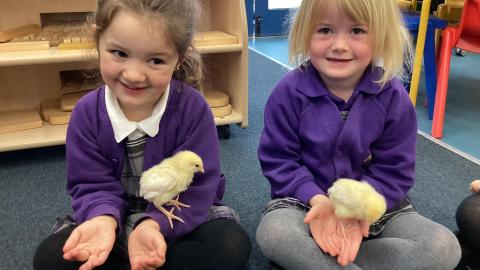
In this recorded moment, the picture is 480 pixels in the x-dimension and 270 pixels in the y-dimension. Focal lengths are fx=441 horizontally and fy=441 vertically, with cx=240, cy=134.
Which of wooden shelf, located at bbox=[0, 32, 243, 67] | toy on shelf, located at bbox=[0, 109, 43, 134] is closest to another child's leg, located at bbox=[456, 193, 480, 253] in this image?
wooden shelf, located at bbox=[0, 32, 243, 67]

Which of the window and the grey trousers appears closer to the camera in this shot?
the grey trousers

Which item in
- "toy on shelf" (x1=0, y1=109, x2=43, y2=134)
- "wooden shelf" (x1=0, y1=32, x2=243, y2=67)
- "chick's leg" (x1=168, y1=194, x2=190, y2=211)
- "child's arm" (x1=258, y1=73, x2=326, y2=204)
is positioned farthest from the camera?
"toy on shelf" (x1=0, y1=109, x2=43, y2=134)

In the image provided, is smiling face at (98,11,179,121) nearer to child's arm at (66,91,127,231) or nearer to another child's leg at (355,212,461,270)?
child's arm at (66,91,127,231)

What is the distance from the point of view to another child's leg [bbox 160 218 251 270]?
80 cm

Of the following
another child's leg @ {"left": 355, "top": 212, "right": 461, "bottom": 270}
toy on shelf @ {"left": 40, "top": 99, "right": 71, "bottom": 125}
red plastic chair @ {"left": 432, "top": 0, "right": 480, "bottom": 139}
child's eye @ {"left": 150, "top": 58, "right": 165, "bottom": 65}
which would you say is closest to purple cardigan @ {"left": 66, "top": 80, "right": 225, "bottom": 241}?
child's eye @ {"left": 150, "top": 58, "right": 165, "bottom": 65}

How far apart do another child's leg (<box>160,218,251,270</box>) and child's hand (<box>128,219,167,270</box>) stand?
6 cm

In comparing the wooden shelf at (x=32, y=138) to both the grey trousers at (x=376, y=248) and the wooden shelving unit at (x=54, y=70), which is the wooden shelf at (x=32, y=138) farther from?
the grey trousers at (x=376, y=248)

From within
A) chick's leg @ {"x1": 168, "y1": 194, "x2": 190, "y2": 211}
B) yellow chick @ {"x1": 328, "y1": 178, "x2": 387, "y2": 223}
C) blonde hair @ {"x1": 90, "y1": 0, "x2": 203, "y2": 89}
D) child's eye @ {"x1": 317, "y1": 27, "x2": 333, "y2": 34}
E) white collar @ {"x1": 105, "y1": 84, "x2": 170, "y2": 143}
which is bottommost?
chick's leg @ {"x1": 168, "y1": 194, "x2": 190, "y2": 211}

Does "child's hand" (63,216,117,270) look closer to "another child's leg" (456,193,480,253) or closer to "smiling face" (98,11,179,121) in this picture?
"smiling face" (98,11,179,121)

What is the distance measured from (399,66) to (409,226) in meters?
0.34

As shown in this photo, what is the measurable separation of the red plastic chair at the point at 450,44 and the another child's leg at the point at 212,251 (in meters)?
1.21

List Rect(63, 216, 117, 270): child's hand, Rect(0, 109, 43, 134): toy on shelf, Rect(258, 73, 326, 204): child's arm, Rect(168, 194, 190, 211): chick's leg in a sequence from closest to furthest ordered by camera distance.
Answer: Rect(63, 216, 117, 270): child's hand → Rect(168, 194, 190, 211): chick's leg → Rect(258, 73, 326, 204): child's arm → Rect(0, 109, 43, 134): toy on shelf

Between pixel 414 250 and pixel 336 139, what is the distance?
264mm

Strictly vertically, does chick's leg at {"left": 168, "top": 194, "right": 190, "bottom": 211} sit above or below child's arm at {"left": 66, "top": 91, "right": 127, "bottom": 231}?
below
